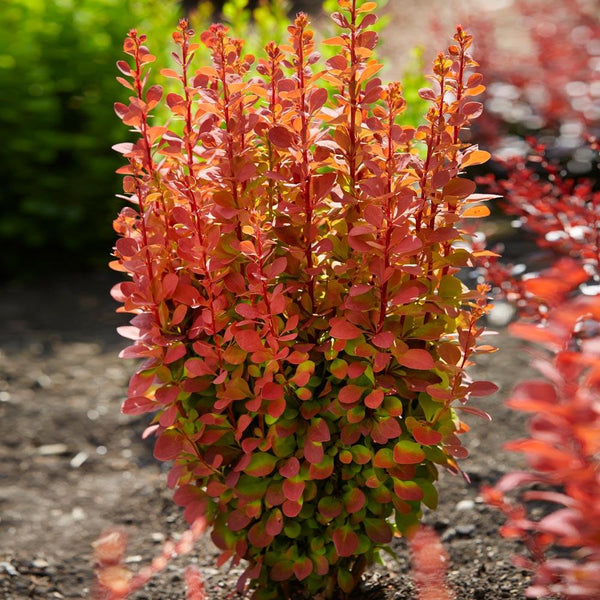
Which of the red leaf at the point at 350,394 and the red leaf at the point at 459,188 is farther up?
the red leaf at the point at 459,188

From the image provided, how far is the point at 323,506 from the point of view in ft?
6.42

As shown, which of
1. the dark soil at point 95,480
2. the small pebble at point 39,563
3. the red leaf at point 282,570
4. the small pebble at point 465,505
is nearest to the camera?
the red leaf at point 282,570

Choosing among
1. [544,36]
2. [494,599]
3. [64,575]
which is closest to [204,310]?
[494,599]

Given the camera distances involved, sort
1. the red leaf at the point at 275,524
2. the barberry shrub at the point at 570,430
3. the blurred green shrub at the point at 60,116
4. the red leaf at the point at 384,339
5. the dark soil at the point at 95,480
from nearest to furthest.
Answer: the barberry shrub at the point at 570,430
the red leaf at the point at 384,339
the red leaf at the point at 275,524
the dark soil at the point at 95,480
the blurred green shrub at the point at 60,116

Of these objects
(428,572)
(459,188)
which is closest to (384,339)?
(459,188)

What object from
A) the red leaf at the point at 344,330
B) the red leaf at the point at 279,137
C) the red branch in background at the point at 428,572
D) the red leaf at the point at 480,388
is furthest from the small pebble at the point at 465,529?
the red leaf at the point at 279,137

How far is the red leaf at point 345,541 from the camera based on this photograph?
1947 mm

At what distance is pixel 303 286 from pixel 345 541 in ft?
1.91

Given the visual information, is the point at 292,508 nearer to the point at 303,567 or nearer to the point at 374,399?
the point at 303,567

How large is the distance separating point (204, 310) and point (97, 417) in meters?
2.04

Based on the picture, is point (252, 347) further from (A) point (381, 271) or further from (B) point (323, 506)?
(B) point (323, 506)

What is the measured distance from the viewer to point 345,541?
1.96m

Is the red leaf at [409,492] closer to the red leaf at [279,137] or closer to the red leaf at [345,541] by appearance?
the red leaf at [345,541]

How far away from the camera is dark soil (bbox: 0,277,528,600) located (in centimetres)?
254
